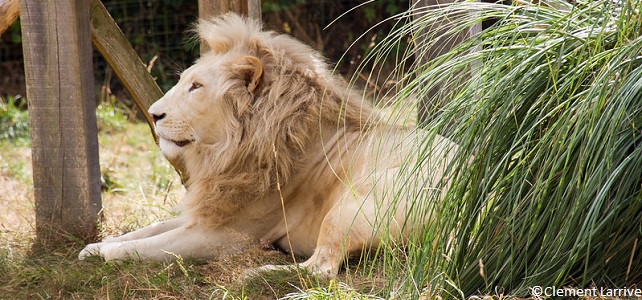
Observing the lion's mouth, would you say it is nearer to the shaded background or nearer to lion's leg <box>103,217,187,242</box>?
lion's leg <box>103,217,187,242</box>

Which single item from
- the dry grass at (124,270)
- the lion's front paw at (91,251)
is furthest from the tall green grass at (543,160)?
the lion's front paw at (91,251)

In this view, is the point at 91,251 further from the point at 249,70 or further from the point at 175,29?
the point at 175,29

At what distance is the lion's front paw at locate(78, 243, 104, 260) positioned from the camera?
142 inches

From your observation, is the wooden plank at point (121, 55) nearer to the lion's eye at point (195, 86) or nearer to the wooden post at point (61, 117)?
the wooden post at point (61, 117)

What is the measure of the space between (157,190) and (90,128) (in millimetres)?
1381

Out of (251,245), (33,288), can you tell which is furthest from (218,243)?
(33,288)

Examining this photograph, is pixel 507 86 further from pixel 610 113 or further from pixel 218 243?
pixel 218 243

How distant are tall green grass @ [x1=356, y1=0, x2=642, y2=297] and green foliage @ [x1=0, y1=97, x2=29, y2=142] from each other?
5.07m

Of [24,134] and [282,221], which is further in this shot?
[24,134]

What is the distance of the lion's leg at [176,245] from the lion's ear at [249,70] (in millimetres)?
664

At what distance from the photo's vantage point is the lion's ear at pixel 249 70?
135 inches

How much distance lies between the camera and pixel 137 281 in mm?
3191

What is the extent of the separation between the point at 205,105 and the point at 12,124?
13.8 ft

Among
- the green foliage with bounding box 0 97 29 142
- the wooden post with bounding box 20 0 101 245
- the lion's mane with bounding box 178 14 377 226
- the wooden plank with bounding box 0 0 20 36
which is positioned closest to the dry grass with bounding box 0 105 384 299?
the wooden post with bounding box 20 0 101 245
